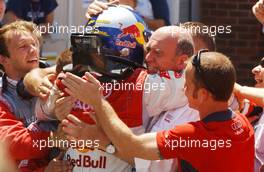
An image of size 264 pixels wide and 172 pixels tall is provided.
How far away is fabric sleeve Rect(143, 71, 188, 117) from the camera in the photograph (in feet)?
10.9

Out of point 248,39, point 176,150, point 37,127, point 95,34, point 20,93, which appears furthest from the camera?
point 248,39

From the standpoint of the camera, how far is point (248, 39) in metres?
8.04

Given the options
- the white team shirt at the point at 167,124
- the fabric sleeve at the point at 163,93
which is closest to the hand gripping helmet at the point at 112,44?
the fabric sleeve at the point at 163,93

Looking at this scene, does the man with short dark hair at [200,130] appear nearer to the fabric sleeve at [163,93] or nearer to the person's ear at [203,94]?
the person's ear at [203,94]

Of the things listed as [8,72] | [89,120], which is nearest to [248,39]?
[8,72]

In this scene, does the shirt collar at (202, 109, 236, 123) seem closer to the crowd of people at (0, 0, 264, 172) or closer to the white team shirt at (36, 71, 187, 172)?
the crowd of people at (0, 0, 264, 172)

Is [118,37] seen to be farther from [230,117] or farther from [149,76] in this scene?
[230,117]

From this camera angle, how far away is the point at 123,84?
3.35 m

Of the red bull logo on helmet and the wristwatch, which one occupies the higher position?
the red bull logo on helmet

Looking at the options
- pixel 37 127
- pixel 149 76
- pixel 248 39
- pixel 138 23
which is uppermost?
pixel 138 23

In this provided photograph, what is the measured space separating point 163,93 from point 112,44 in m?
0.34

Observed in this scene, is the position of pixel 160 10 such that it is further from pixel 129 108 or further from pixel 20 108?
pixel 129 108

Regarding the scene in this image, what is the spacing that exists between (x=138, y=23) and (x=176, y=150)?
29.1 inches

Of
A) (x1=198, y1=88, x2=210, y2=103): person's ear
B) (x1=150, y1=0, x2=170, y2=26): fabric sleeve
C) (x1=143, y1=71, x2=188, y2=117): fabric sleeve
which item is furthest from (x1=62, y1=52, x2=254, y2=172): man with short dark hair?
(x1=150, y1=0, x2=170, y2=26): fabric sleeve
